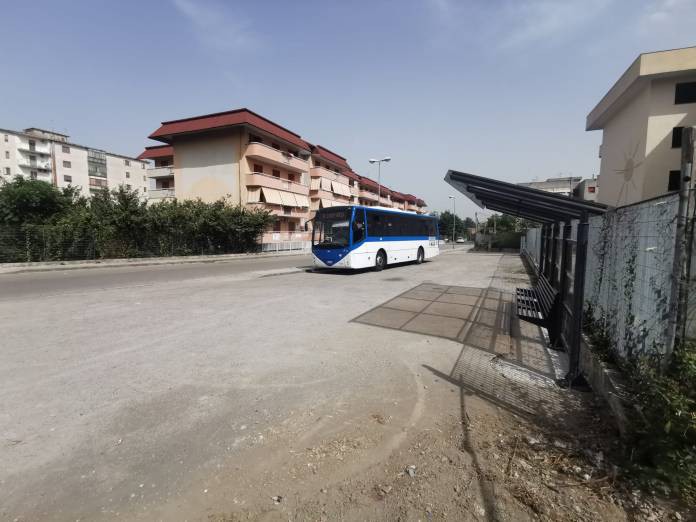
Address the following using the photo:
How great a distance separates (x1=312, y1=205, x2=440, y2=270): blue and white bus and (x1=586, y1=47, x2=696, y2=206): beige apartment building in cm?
1699

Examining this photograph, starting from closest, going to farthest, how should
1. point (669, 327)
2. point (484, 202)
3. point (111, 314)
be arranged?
point (669, 327), point (111, 314), point (484, 202)

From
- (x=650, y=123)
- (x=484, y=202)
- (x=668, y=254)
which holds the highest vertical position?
(x=650, y=123)

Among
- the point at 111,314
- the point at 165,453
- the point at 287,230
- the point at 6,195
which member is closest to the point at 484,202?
the point at 165,453

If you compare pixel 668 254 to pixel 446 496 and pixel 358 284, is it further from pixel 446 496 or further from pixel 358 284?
pixel 358 284

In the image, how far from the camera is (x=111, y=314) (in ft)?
25.5

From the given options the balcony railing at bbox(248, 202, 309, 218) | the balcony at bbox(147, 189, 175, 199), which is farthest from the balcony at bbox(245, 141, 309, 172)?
the balcony at bbox(147, 189, 175, 199)

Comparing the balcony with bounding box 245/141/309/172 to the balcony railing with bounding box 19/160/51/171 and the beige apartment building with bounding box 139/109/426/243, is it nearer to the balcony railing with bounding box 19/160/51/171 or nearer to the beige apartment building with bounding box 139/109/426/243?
the beige apartment building with bounding box 139/109/426/243

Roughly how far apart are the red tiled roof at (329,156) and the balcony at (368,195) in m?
6.77

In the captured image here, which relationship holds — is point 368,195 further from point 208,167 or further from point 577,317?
point 577,317

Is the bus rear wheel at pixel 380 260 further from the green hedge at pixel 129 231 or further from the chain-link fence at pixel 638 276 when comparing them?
the green hedge at pixel 129 231

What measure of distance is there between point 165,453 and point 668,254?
4555mm

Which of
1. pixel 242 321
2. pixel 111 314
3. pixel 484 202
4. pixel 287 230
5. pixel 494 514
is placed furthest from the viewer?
pixel 287 230

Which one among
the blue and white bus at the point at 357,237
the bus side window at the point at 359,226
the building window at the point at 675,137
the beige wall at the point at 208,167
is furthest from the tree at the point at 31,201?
the building window at the point at 675,137

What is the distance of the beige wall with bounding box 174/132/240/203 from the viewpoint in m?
34.4
